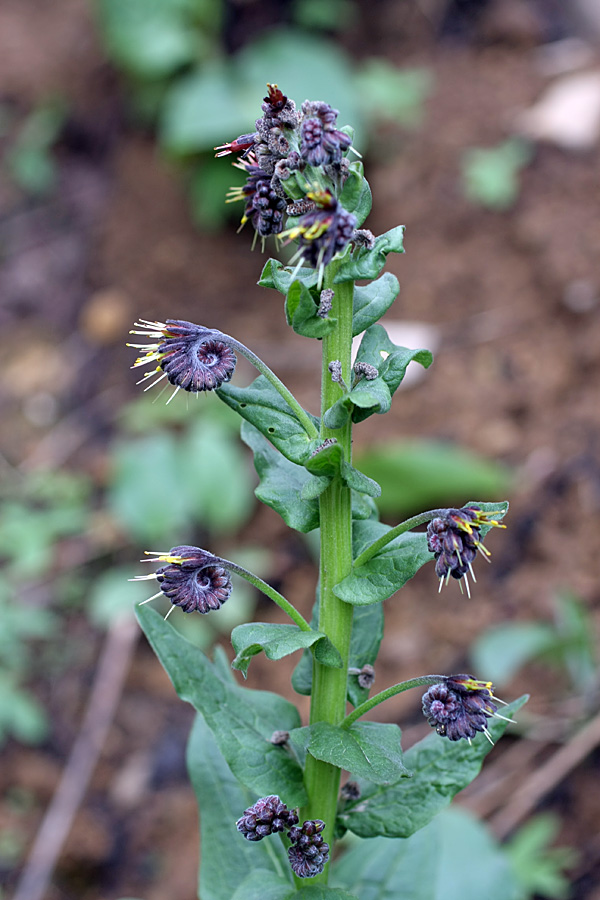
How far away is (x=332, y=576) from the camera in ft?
6.91

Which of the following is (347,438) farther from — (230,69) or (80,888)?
(230,69)

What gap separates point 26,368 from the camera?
796 centimetres

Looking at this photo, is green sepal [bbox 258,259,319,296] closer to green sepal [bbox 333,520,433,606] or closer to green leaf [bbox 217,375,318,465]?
green leaf [bbox 217,375,318,465]

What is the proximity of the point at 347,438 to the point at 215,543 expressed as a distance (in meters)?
4.04

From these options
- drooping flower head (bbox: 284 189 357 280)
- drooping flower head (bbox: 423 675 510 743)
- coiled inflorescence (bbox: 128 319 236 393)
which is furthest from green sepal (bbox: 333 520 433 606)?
drooping flower head (bbox: 284 189 357 280)

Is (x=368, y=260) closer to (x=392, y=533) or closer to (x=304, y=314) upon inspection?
(x=304, y=314)

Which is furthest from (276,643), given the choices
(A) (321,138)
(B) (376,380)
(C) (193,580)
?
(A) (321,138)

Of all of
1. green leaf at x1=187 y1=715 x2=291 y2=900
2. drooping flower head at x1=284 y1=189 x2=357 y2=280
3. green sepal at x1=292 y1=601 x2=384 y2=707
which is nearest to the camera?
drooping flower head at x1=284 y1=189 x2=357 y2=280

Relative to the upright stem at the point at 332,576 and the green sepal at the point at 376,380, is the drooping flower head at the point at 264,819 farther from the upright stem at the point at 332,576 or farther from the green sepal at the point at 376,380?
the green sepal at the point at 376,380

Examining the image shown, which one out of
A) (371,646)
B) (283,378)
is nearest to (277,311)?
(283,378)

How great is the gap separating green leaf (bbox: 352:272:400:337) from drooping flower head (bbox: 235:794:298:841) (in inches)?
46.0

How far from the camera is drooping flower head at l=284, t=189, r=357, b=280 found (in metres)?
1.73

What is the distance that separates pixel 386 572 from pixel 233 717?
630 millimetres

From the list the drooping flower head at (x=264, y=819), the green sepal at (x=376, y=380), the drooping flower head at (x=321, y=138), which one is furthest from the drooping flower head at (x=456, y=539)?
the drooping flower head at (x=321, y=138)
